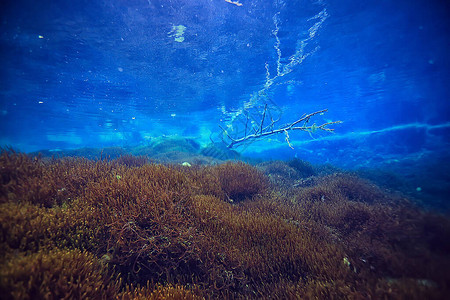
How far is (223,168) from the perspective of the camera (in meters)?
6.96

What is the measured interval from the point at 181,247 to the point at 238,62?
653 inches

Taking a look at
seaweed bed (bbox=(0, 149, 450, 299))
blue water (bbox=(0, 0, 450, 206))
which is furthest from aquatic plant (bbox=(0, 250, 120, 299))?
blue water (bbox=(0, 0, 450, 206))

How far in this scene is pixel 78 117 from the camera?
31.2 metres

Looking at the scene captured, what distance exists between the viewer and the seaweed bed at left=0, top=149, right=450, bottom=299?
2111 millimetres

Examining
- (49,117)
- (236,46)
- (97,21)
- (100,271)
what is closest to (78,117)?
(49,117)

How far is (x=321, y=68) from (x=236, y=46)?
1066 cm

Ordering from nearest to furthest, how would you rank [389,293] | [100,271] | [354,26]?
1. [389,293]
2. [100,271]
3. [354,26]

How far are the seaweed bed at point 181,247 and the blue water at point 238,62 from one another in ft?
22.6

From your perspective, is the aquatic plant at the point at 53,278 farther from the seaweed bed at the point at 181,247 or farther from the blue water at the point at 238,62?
the blue water at the point at 238,62

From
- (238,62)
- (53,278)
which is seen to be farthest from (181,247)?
(238,62)

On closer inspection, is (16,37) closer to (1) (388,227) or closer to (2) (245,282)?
(2) (245,282)

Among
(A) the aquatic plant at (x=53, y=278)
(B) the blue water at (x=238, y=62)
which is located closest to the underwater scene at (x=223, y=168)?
(A) the aquatic plant at (x=53, y=278)

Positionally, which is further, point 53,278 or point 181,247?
point 181,247

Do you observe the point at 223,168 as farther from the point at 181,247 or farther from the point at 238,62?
the point at 238,62
